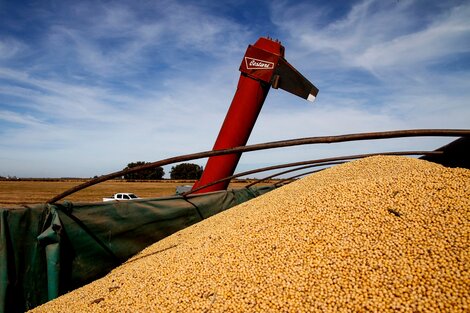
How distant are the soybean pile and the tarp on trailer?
20 centimetres

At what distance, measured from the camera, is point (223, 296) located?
1.54 meters

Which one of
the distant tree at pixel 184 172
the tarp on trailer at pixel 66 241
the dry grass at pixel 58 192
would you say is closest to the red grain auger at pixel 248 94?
the tarp on trailer at pixel 66 241

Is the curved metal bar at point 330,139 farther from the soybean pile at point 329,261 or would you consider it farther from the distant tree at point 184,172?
the distant tree at point 184,172

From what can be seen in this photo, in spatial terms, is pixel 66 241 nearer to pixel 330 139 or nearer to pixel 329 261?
pixel 329 261

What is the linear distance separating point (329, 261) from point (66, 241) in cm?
200

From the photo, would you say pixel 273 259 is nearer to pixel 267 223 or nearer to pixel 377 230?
pixel 267 223

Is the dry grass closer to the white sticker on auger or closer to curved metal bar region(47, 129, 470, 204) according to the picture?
the white sticker on auger

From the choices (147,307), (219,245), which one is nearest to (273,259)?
(219,245)

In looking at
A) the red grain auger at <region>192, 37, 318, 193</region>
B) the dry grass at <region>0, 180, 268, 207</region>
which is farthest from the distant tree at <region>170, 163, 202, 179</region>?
the red grain auger at <region>192, 37, 318, 193</region>

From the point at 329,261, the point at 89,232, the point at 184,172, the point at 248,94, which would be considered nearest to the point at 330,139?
the point at 329,261

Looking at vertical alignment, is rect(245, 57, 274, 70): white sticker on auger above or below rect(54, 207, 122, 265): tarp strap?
above

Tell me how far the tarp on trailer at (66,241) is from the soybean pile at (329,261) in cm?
20

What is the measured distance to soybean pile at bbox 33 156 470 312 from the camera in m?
1.34

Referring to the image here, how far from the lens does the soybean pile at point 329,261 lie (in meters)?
1.34
